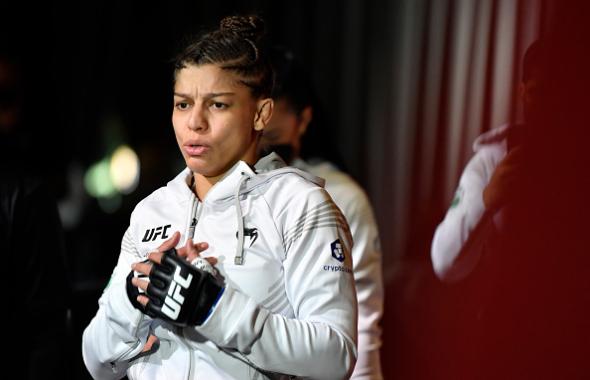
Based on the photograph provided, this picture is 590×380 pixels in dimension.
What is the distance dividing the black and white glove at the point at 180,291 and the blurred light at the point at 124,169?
255 cm

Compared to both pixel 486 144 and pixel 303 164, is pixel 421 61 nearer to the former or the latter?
pixel 303 164

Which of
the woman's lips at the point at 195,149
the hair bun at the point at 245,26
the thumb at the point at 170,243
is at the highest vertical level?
the hair bun at the point at 245,26

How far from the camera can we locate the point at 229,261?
127 centimetres

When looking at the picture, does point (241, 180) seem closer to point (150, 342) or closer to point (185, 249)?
point (185, 249)

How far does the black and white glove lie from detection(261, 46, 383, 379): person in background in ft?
2.51

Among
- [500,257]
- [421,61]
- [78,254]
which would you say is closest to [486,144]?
[500,257]

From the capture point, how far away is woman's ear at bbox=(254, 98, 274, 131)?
1358 millimetres

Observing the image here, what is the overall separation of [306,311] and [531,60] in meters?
0.66

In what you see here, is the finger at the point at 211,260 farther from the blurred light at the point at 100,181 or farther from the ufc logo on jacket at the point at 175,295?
the blurred light at the point at 100,181

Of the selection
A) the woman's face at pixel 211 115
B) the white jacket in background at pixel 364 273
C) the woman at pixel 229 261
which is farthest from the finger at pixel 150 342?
the white jacket in background at pixel 364 273

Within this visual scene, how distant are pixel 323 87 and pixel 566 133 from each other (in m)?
2.13

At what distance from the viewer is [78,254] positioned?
11.8 feet

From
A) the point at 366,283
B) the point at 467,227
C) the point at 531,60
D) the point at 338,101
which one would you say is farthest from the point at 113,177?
the point at 531,60

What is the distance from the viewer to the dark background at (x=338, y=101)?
2.71 m
